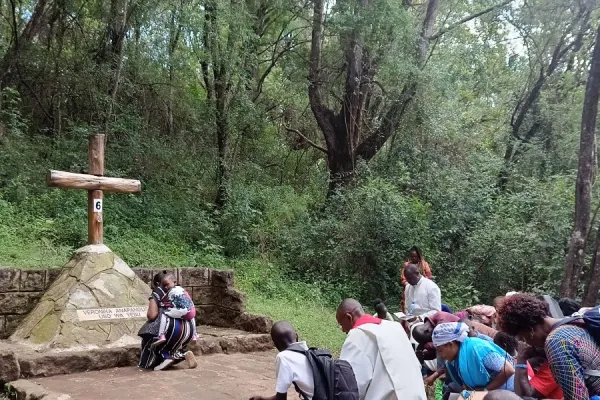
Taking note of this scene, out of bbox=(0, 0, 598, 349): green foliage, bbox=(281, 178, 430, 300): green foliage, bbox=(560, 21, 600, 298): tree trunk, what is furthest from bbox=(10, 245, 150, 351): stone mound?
bbox=(560, 21, 600, 298): tree trunk

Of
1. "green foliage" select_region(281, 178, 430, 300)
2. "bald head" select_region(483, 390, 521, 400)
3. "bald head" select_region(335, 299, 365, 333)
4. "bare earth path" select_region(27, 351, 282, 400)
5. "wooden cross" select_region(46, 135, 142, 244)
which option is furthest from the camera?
"green foliage" select_region(281, 178, 430, 300)

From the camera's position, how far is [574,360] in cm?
264

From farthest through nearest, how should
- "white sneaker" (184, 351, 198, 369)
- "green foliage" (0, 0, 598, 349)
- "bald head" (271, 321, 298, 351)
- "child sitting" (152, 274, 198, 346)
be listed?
"green foliage" (0, 0, 598, 349)
"white sneaker" (184, 351, 198, 369)
"child sitting" (152, 274, 198, 346)
"bald head" (271, 321, 298, 351)

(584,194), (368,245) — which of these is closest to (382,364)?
(584,194)

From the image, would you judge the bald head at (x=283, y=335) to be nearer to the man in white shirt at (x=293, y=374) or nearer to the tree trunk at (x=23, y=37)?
the man in white shirt at (x=293, y=374)

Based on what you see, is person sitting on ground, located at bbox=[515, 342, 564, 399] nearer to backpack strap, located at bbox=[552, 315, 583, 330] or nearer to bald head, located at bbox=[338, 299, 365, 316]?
backpack strap, located at bbox=[552, 315, 583, 330]

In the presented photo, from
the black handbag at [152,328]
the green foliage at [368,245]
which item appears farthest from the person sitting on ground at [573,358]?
the green foliage at [368,245]

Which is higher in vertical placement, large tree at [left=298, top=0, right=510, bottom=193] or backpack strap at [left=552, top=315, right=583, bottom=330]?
large tree at [left=298, top=0, right=510, bottom=193]

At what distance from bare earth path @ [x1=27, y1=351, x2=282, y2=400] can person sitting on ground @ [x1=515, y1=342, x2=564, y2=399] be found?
3030mm

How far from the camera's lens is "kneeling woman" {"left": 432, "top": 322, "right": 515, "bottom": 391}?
3.24 meters

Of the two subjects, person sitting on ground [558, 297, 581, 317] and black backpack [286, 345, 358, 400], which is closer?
black backpack [286, 345, 358, 400]

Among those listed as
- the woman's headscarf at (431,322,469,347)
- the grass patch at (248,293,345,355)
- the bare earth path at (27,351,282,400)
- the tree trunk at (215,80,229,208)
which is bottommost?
the grass patch at (248,293,345,355)

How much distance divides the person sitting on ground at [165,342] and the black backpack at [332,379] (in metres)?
3.55

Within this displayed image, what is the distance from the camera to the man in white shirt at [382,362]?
3.32 m
